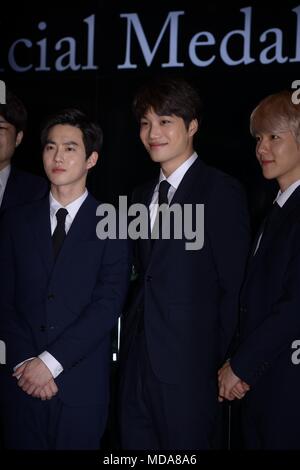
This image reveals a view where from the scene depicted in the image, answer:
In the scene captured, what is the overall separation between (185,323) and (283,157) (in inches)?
33.1

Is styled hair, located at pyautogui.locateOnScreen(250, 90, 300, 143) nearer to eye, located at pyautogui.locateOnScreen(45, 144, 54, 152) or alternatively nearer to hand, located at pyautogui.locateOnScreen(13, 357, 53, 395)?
eye, located at pyautogui.locateOnScreen(45, 144, 54, 152)

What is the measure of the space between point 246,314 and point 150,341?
0.43 m

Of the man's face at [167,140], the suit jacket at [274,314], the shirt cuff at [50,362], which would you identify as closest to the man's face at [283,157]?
the suit jacket at [274,314]

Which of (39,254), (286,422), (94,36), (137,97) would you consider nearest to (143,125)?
(137,97)

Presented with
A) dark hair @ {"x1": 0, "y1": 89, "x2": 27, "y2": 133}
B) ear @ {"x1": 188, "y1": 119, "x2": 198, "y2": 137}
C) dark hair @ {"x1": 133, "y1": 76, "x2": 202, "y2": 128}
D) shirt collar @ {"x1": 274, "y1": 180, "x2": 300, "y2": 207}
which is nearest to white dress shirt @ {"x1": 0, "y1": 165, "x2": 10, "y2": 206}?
dark hair @ {"x1": 0, "y1": 89, "x2": 27, "y2": 133}

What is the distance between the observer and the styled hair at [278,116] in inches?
103

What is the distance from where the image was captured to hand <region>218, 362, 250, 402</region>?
8.18ft

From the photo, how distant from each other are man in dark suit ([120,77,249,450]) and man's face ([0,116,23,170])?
3.55ft

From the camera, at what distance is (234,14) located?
10.9ft

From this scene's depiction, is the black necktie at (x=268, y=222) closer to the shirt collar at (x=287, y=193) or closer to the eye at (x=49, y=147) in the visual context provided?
the shirt collar at (x=287, y=193)

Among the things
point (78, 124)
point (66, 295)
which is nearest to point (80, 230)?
point (66, 295)

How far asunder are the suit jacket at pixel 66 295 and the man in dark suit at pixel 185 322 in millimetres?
137

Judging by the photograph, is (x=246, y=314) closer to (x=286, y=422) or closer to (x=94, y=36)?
(x=286, y=422)

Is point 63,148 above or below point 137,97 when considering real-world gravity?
below
